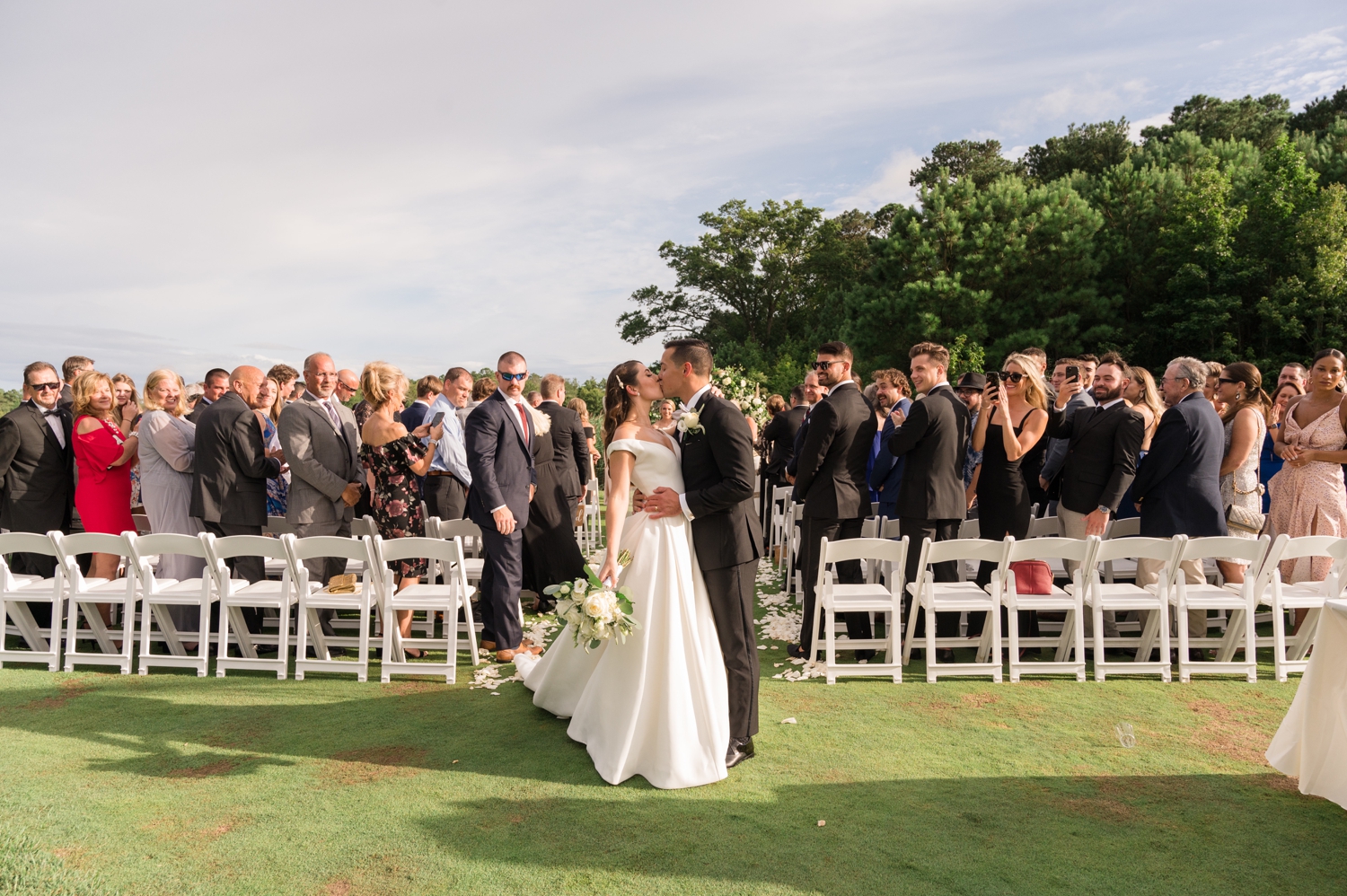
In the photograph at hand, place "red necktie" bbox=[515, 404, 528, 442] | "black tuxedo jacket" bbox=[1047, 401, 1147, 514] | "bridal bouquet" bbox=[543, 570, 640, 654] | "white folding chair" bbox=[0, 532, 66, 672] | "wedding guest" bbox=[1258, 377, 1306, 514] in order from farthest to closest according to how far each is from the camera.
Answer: "wedding guest" bbox=[1258, 377, 1306, 514]
"red necktie" bbox=[515, 404, 528, 442]
"black tuxedo jacket" bbox=[1047, 401, 1147, 514]
"white folding chair" bbox=[0, 532, 66, 672]
"bridal bouquet" bbox=[543, 570, 640, 654]

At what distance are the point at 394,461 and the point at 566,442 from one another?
1.90 m

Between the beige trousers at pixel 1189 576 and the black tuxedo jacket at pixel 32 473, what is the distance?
857 cm

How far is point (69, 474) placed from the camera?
7055 mm

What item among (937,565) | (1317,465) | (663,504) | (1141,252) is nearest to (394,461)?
(663,504)

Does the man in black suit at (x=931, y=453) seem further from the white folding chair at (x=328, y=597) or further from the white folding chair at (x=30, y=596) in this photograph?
A: the white folding chair at (x=30, y=596)

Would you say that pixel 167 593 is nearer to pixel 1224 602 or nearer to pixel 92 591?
pixel 92 591

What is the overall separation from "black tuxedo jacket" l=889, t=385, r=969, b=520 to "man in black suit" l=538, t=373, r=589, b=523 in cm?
314

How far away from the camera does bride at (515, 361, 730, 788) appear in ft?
13.1

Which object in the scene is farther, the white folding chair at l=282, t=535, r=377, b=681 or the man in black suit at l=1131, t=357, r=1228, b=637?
the man in black suit at l=1131, t=357, r=1228, b=637

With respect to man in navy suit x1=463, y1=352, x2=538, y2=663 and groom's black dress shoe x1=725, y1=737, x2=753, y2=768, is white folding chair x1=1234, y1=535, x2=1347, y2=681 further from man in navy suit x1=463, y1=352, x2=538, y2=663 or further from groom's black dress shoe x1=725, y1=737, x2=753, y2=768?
man in navy suit x1=463, y1=352, x2=538, y2=663

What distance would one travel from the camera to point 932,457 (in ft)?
19.7

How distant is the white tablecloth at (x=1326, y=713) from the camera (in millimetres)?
3635

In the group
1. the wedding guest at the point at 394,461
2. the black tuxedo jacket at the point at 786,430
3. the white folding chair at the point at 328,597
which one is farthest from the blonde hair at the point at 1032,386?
the white folding chair at the point at 328,597

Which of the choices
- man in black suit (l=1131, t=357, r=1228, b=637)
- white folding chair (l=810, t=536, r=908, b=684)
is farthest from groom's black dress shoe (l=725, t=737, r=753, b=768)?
man in black suit (l=1131, t=357, r=1228, b=637)
